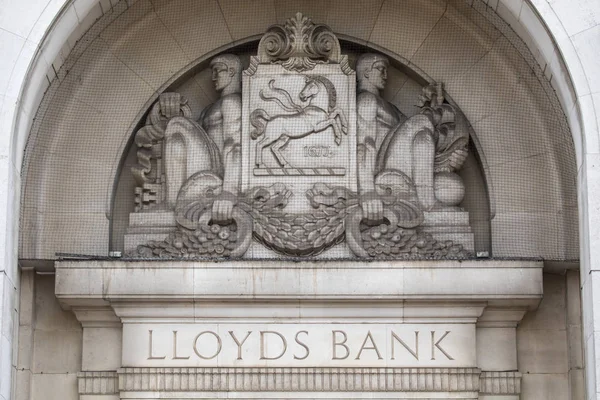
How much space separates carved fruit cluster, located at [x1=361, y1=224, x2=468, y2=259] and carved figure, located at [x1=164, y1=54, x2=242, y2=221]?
154 cm

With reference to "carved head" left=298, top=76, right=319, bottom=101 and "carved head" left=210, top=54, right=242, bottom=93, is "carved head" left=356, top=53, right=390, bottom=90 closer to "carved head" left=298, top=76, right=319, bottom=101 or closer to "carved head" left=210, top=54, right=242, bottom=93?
"carved head" left=298, top=76, right=319, bottom=101

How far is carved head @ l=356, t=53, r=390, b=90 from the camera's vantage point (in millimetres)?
18016

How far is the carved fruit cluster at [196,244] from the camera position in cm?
1738

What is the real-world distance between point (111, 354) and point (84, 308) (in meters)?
0.56

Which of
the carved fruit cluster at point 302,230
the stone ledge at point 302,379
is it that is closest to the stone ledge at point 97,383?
the stone ledge at point 302,379

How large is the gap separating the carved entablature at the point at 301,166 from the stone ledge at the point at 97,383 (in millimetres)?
1356

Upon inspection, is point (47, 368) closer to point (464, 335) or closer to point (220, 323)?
point (220, 323)

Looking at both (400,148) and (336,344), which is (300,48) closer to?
(400,148)

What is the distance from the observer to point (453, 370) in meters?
16.9

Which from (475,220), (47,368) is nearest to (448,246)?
(475,220)

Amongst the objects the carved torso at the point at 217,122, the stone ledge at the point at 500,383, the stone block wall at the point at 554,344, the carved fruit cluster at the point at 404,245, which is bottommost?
the stone ledge at the point at 500,383

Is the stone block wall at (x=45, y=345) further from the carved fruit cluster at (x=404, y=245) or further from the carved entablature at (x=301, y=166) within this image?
the carved fruit cluster at (x=404, y=245)

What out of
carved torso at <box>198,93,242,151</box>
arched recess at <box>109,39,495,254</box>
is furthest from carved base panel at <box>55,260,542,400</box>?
carved torso at <box>198,93,242,151</box>

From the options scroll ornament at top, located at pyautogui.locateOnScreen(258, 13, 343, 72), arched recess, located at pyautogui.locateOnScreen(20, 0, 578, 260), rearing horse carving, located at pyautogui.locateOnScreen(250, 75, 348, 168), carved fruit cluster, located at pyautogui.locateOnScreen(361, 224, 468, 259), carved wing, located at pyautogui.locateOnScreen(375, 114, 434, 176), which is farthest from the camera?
scroll ornament at top, located at pyautogui.locateOnScreen(258, 13, 343, 72)
